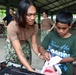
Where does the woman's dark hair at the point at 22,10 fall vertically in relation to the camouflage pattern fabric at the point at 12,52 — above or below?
above

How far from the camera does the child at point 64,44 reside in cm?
181

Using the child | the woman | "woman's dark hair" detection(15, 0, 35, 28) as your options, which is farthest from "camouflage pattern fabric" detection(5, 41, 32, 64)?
"woman's dark hair" detection(15, 0, 35, 28)

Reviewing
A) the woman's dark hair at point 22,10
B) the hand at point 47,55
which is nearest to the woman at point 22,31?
the woman's dark hair at point 22,10

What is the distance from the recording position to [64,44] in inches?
73.6

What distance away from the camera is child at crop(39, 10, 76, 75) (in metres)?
1.81

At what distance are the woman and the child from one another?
0.21 m

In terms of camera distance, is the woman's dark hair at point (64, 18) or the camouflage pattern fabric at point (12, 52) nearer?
the woman's dark hair at point (64, 18)

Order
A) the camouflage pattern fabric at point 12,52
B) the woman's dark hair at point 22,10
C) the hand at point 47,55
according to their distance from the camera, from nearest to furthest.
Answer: the woman's dark hair at point 22,10
the hand at point 47,55
the camouflage pattern fabric at point 12,52

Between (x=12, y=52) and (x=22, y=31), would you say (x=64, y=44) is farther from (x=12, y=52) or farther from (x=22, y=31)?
(x=12, y=52)

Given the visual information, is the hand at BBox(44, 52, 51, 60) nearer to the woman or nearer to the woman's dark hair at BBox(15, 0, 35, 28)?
the woman

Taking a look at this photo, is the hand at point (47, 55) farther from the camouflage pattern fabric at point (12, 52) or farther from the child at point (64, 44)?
the camouflage pattern fabric at point (12, 52)

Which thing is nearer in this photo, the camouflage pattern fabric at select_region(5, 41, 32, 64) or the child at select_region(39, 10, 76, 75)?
the child at select_region(39, 10, 76, 75)

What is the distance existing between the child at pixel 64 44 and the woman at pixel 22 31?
209mm

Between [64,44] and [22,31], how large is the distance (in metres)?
0.38
